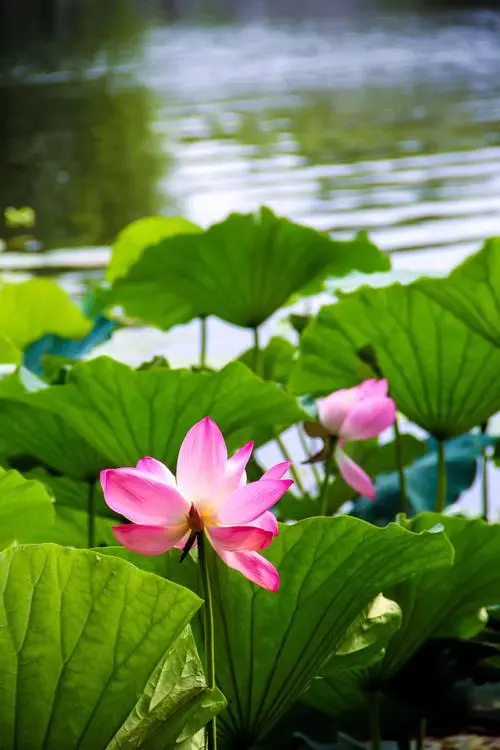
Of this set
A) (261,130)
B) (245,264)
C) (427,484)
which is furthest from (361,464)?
(261,130)

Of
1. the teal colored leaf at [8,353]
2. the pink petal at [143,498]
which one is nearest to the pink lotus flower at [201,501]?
the pink petal at [143,498]

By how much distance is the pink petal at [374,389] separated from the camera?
2.21ft

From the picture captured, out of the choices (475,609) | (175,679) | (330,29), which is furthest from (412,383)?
(330,29)

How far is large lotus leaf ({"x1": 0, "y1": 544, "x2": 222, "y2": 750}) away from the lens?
443mm

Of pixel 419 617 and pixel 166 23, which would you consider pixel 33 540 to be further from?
pixel 166 23

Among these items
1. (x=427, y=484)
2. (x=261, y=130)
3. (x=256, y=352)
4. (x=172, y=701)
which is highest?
(x=172, y=701)

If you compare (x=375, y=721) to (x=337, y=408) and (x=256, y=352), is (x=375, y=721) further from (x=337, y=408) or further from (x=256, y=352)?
(x=256, y=352)

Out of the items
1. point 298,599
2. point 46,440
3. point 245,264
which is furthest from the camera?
point 245,264

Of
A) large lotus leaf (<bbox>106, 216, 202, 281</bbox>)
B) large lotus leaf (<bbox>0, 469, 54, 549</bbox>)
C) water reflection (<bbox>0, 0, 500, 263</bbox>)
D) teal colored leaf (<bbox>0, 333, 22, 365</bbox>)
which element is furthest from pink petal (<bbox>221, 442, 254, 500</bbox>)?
water reflection (<bbox>0, 0, 500, 263</bbox>)

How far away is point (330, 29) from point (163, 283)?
14.4m

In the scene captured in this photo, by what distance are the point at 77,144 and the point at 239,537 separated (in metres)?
5.35

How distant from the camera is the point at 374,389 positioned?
68 centimetres

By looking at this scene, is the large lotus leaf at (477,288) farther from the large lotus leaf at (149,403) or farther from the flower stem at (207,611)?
the flower stem at (207,611)

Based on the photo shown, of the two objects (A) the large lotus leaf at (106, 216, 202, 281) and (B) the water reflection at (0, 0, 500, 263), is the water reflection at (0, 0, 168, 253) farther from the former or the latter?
(A) the large lotus leaf at (106, 216, 202, 281)
